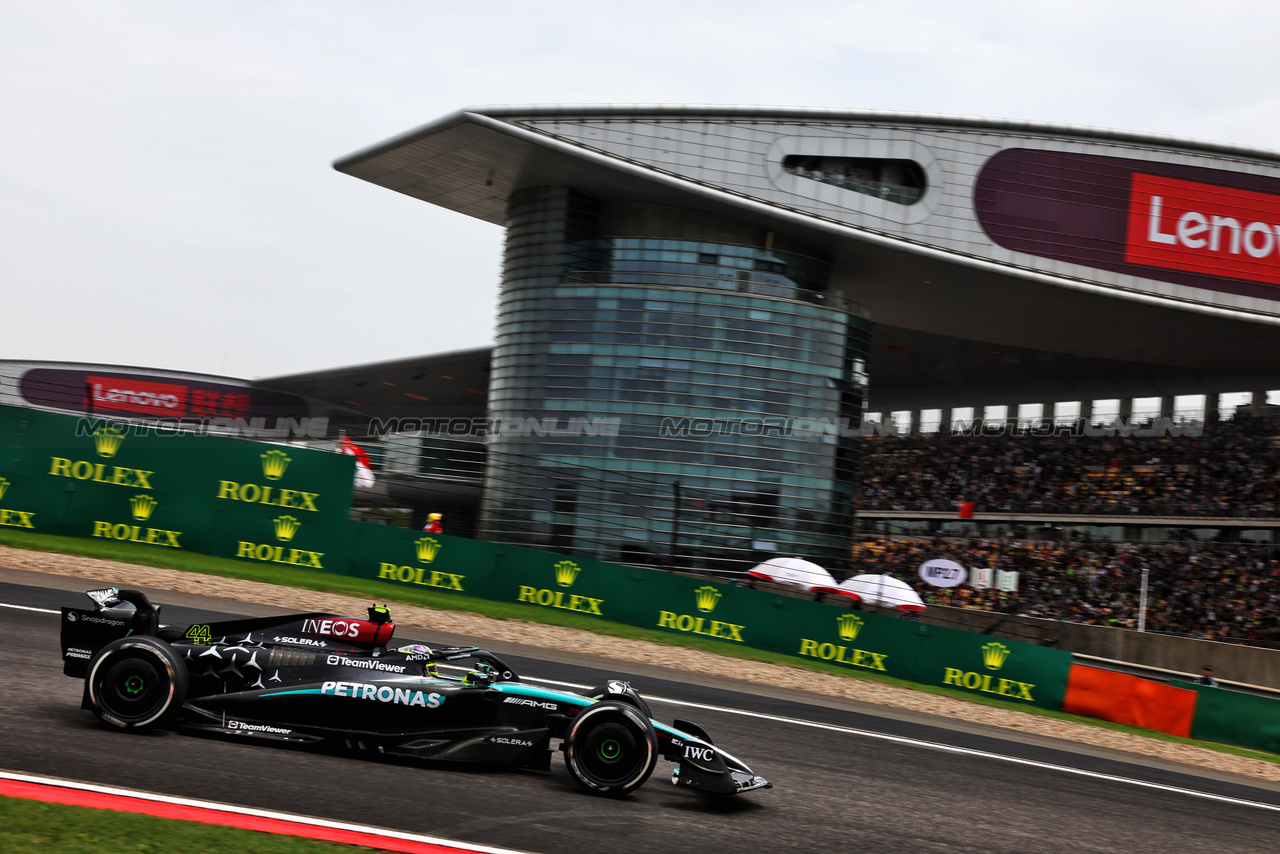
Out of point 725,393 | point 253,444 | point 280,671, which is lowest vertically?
point 280,671

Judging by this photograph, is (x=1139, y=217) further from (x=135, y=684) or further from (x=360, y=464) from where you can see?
(x=135, y=684)

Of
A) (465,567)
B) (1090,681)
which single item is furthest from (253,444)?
(1090,681)

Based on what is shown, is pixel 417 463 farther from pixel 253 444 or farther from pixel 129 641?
pixel 129 641

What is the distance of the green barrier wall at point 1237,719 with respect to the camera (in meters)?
14.1

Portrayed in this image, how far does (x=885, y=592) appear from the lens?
2131 cm

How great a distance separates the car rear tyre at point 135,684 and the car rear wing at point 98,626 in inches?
9.7

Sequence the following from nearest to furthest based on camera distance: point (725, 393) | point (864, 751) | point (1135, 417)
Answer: point (864, 751), point (725, 393), point (1135, 417)

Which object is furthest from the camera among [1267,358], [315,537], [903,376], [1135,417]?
[903,376]

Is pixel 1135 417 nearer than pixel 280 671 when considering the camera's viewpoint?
No

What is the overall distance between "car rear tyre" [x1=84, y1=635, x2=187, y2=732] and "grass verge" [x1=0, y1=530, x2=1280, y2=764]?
8.85 m

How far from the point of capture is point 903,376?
155 feet

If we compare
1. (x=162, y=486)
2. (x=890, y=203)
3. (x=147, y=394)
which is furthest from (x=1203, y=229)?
(x=147, y=394)

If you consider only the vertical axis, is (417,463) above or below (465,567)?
above

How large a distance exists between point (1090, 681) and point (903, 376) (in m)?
33.1
